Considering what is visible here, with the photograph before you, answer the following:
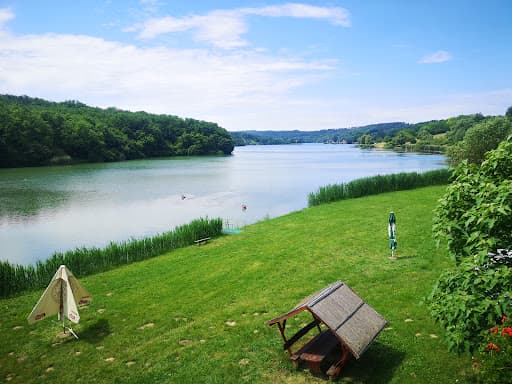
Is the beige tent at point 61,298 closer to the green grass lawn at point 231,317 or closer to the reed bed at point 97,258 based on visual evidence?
the green grass lawn at point 231,317

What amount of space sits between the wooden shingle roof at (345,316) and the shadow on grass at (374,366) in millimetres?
546

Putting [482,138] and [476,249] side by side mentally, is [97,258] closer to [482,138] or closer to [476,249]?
[476,249]

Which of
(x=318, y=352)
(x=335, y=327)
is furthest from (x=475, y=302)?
(x=318, y=352)

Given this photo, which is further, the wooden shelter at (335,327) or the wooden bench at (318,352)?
the wooden bench at (318,352)

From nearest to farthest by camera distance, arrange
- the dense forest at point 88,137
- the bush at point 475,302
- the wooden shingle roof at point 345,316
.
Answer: the bush at point 475,302, the wooden shingle roof at point 345,316, the dense forest at point 88,137

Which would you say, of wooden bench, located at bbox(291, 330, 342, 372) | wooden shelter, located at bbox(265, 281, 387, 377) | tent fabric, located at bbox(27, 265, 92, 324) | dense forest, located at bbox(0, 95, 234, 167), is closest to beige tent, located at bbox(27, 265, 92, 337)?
tent fabric, located at bbox(27, 265, 92, 324)

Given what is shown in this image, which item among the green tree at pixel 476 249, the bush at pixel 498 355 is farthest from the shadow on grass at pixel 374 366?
the bush at pixel 498 355

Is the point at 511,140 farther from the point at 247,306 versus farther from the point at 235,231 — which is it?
the point at 235,231

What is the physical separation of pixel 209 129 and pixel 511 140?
421 feet

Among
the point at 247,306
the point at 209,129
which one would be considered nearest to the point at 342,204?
the point at 247,306

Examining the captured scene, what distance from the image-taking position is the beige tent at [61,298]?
29.2ft

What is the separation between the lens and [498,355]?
175 inches

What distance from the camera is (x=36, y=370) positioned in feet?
25.1

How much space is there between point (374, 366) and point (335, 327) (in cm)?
130
